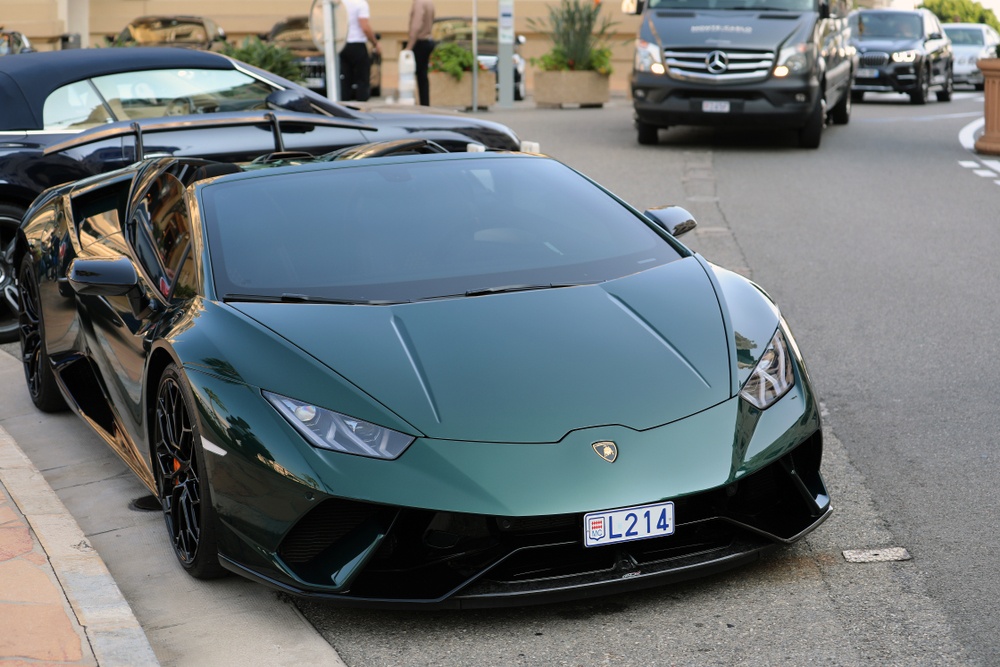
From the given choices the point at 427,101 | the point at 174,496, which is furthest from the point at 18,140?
the point at 427,101

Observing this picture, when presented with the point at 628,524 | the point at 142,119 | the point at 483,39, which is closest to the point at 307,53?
the point at 483,39

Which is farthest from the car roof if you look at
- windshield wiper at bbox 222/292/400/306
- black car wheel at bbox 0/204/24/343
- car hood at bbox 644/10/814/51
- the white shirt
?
the white shirt

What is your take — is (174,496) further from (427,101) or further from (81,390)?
(427,101)

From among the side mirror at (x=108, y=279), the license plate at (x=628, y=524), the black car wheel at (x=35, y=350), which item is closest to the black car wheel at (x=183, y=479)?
the side mirror at (x=108, y=279)

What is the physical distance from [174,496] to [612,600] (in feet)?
4.68

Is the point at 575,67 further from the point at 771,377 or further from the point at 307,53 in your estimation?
the point at 771,377

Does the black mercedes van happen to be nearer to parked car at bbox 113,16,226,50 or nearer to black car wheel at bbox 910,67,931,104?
black car wheel at bbox 910,67,931,104

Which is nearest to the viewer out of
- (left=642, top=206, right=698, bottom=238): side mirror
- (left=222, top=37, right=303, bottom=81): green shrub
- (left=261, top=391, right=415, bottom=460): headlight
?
(left=261, top=391, right=415, bottom=460): headlight

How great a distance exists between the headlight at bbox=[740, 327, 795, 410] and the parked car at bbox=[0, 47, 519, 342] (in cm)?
398

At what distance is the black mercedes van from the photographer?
1493 centimetres

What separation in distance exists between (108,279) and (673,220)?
2135mm

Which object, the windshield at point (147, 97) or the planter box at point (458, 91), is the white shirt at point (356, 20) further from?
the windshield at point (147, 97)

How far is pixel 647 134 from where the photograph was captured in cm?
1595

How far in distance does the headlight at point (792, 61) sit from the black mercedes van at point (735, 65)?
11 mm
